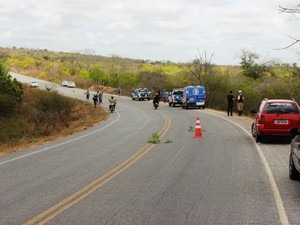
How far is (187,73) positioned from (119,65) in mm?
72420

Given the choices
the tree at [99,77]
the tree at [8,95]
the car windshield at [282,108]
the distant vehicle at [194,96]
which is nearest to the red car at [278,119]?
the car windshield at [282,108]

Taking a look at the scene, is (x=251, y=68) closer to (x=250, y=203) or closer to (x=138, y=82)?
(x=138, y=82)

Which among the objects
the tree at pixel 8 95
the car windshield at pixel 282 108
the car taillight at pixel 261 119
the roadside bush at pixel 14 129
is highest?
the car windshield at pixel 282 108

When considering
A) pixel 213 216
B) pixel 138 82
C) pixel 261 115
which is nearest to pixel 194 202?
pixel 213 216

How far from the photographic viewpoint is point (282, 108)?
52.6 feet

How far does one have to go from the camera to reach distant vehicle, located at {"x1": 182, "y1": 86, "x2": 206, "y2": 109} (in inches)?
1676

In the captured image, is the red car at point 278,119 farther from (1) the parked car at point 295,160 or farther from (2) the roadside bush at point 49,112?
(2) the roadside bush at point 49,112

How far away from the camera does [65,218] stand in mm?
6469

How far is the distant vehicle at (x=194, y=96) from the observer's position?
42562 millimetres

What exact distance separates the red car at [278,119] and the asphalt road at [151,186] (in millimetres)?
597

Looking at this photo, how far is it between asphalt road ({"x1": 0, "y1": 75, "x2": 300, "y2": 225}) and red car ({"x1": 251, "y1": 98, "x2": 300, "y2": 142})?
1.96 feet

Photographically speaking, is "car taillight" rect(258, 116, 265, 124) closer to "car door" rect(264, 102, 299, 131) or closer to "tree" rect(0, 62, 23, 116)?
"car door" rect(264, 102, 299, 131)

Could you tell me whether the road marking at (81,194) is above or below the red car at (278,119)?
below

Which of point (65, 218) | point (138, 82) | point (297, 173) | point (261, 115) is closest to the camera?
point (65, 218)
